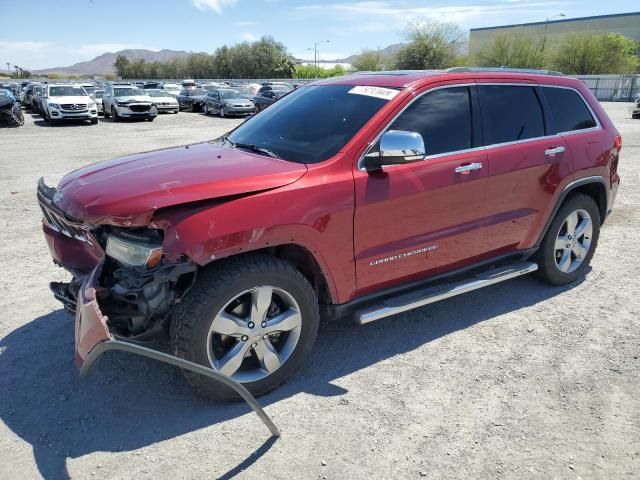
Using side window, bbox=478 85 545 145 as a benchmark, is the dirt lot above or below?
below

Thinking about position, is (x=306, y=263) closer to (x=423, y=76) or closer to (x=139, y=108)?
(x=423, y=76)

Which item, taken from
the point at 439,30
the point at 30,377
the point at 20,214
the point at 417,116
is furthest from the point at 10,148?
the point at 439,30

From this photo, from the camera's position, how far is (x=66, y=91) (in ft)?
78.2

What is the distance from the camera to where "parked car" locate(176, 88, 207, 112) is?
104 feet

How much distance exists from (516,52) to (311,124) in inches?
2764

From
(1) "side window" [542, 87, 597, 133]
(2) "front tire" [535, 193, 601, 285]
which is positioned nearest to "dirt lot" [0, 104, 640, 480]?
(2) "front tire" [535, 193, 601, 285]

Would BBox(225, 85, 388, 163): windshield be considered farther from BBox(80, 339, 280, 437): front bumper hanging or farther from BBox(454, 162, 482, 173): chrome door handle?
BBox(80, 339, 280, 437): front bumper hanging

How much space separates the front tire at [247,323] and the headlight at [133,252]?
29cm

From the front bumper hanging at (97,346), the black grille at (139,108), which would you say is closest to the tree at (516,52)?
the black grille at (139,108)

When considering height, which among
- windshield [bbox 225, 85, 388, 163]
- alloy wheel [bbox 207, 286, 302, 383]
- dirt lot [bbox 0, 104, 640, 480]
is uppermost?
windshield [bbox 225, 85, 388, 163]

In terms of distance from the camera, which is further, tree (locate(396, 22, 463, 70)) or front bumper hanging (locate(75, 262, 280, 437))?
tree (locate(396, 22, 463, 70))

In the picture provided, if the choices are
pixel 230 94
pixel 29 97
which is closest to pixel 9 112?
pixel 230 94

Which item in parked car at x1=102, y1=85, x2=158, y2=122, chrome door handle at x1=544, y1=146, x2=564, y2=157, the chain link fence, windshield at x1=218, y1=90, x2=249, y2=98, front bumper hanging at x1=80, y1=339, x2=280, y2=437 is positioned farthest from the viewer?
the chain link fence

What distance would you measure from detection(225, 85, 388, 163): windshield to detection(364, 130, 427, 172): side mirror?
0.26 meters
